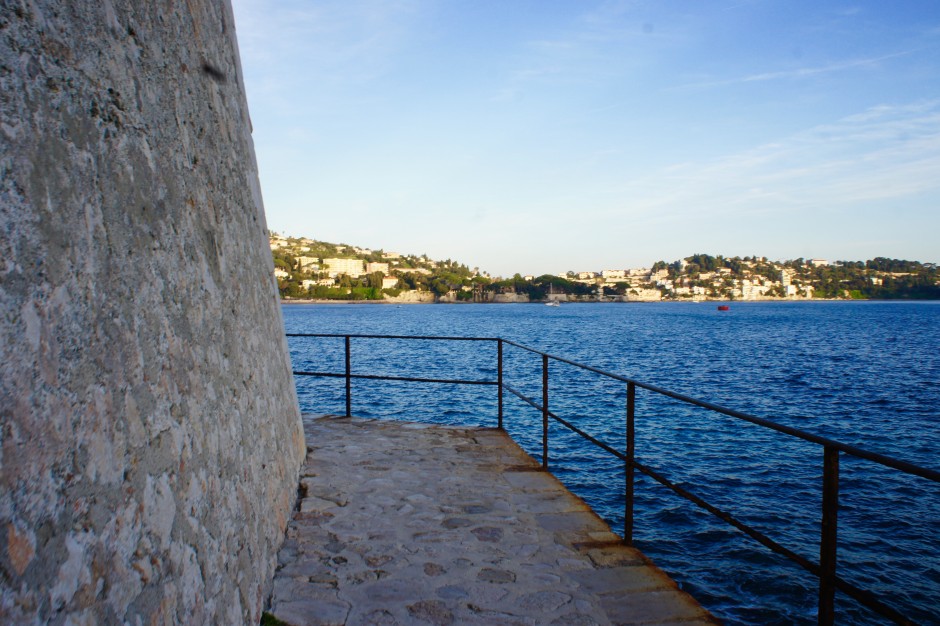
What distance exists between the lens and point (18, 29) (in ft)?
4.80

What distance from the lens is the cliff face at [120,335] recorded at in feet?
4.52

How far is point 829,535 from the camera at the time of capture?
2307mm

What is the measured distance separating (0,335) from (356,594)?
2.27 meters

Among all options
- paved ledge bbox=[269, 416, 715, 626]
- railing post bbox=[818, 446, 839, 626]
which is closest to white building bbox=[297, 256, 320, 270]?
paved ledge bbox=[269, 416, 715, 626]

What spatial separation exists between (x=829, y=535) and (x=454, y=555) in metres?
1.97

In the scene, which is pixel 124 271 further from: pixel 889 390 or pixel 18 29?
pixel 889 390

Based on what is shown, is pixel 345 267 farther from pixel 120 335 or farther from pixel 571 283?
pixel 120 335

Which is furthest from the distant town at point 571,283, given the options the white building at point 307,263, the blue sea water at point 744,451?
the blue sea water at point 744,451

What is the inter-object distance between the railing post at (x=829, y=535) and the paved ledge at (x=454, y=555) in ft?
2.22

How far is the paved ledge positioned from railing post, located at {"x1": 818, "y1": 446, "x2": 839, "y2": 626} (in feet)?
2.22

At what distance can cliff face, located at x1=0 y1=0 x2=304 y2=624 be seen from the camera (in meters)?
1.38

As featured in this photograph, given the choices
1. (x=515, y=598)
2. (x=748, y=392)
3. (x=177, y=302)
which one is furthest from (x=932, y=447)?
(x=177, y=302)

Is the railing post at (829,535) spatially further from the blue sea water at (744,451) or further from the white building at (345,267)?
the white building at (345,267)

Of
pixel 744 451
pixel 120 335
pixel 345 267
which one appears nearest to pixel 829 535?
pixel 120 335
